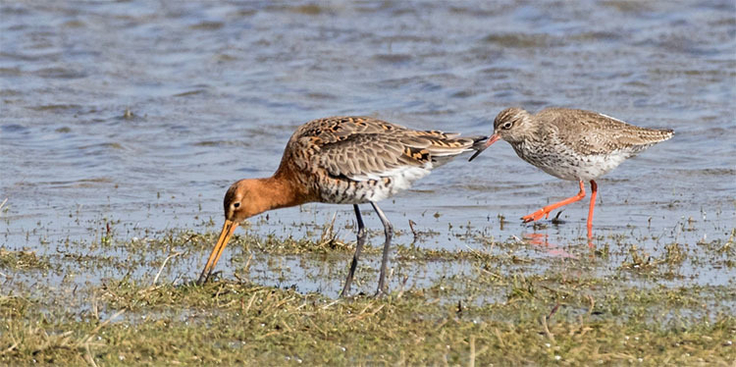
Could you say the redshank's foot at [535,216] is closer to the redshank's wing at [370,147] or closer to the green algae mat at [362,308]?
the green algae mat at [362,308]

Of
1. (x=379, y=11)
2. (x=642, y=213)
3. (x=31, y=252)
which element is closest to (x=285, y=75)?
(x=379, y=11)

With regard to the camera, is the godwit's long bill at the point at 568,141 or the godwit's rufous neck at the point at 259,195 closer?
the godwit's rufous neck at the point at 259,195

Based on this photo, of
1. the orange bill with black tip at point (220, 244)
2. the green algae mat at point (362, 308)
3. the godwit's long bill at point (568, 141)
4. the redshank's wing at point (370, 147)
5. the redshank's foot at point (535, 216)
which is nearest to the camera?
the green algae mat at point (362, 308)

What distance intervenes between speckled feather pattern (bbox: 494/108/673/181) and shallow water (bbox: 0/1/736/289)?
0.51m

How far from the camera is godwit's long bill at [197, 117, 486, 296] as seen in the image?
7430 mm

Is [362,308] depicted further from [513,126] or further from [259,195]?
[513,126]

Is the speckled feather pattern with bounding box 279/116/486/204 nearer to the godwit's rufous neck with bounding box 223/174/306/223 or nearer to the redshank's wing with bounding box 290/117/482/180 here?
the redshank's wing with bounding box 290/117/482/180

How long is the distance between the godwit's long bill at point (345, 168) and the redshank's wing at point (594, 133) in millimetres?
2741

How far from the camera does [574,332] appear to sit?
6.22 meters

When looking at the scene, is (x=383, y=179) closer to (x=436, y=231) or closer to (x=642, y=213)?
(x=436, y=231)

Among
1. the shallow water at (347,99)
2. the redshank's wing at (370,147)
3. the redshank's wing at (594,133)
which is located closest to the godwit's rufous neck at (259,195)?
the redshank's wing at (370,147)

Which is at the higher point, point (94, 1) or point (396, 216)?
point (94, 1)

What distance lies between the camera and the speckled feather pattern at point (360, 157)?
7.42 m

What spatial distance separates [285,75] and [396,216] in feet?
21.9
